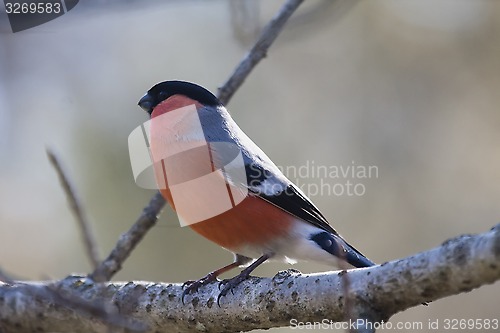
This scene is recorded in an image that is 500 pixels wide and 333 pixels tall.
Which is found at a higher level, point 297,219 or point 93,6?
point 93,6

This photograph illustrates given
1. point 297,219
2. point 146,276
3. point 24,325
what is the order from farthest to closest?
point 146,276 → point 297,219 → point 24,325

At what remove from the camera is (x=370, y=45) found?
28.2 feet

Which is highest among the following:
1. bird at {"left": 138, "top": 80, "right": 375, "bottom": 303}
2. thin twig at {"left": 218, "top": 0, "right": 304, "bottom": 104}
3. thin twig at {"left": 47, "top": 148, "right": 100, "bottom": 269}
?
thin twig at {"left": 47, "top": 148, "right": 100, "bottom": 269}

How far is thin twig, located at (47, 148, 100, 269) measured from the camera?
6.49ft

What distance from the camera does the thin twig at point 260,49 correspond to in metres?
4.31

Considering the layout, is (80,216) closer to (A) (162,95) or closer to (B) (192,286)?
(B) (192,286)

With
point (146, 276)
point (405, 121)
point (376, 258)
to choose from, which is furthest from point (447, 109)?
point (146, 276)

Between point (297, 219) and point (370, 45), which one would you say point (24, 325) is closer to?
point (297, 219)

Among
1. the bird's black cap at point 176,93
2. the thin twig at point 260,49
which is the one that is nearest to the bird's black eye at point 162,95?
the bird's black cap at point 176,93

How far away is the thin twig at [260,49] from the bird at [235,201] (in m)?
0.23

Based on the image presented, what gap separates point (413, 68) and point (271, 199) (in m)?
4.75

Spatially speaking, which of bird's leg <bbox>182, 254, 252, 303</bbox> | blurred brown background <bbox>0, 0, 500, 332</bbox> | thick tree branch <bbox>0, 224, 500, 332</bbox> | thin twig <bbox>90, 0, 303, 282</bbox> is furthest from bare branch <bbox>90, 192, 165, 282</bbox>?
blurred brown background <bbox>0, 0, 500, 332</bbox>

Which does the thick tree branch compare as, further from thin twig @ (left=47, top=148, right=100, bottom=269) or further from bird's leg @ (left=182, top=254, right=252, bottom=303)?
thin twig @ (left=47, top=148, right=100, bottom=269)

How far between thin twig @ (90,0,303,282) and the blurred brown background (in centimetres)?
227
